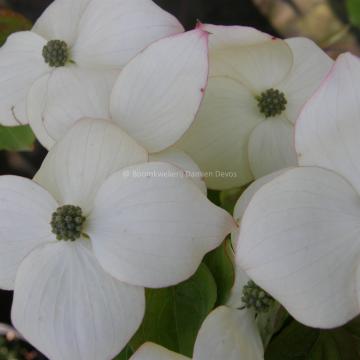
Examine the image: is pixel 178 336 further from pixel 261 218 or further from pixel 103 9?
pixel 103 9

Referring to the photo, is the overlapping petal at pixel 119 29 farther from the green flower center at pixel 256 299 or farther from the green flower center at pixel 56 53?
the green flower center at pixel 256 299

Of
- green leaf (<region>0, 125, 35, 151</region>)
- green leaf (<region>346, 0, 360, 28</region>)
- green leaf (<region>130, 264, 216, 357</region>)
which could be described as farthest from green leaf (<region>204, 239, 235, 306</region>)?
green leaf (<region>346, 0, 360, 28</region>)

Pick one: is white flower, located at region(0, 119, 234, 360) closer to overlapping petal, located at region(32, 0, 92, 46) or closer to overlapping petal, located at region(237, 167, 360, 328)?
overlapping petal, located at region(237, 167, 360, 328)

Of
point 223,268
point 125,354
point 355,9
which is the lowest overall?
point 125,354

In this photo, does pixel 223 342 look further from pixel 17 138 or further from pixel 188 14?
pixel 188 14

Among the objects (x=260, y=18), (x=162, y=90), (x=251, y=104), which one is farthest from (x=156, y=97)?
(x=260, y=18)

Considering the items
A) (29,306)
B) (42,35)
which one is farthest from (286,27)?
(29,306)

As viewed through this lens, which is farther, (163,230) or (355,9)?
(355,9)
